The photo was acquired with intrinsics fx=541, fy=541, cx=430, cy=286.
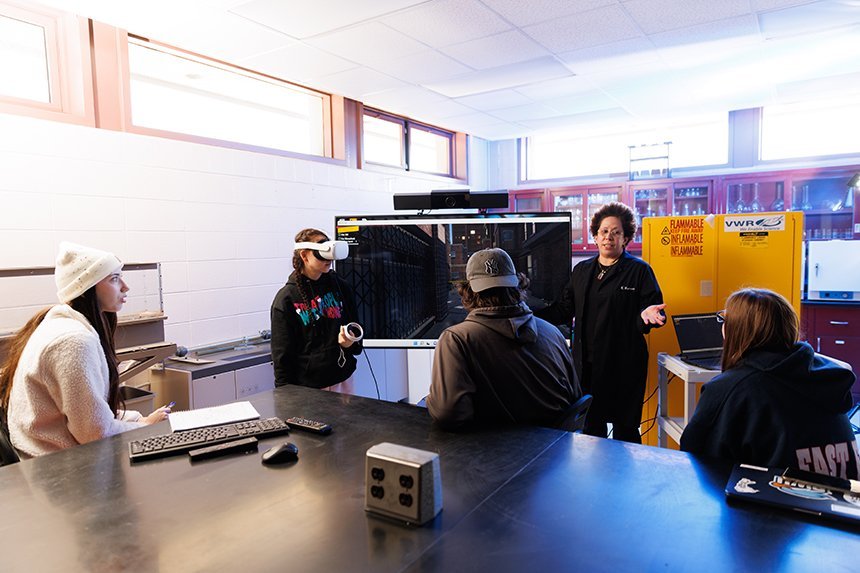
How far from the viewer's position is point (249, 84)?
13.9ft

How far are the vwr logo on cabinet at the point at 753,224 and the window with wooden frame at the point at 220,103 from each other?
3226 millimetres

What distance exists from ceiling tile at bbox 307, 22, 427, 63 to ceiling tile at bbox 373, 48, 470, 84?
10cm

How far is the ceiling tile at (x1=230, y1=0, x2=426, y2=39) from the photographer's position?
2748 millimetres

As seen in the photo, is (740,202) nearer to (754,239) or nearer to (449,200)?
(754,239)

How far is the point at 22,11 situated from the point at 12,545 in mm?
3031

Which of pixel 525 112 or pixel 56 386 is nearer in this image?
pixel 56 386

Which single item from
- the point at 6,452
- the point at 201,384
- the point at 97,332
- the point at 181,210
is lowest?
the point at 201,384

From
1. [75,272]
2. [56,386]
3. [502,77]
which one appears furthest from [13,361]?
[502,77]

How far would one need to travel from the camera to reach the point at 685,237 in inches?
126

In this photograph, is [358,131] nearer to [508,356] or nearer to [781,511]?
[508,356]

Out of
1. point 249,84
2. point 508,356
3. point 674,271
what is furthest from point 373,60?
point 508,356

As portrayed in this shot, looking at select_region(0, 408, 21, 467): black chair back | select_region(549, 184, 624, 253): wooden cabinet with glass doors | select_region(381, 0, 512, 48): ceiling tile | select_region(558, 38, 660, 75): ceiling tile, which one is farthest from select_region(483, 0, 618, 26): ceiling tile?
select_region(549, 184, 624, 253): wooden cabinet with glass doors

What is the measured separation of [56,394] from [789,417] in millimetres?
2145

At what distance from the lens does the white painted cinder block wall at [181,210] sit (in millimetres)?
2842
